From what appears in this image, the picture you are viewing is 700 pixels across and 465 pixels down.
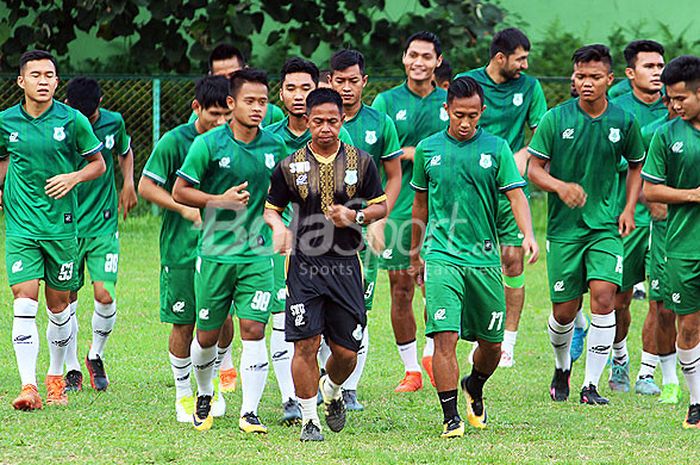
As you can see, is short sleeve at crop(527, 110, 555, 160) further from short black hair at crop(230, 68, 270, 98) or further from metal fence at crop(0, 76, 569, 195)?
metal fence at crop(0, 76, 569, 195)

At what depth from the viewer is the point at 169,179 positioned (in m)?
8.72

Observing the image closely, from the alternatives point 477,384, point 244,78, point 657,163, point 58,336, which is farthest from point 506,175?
point 58,336

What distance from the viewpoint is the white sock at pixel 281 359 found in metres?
8.74

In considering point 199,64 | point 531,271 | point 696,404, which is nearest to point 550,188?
point 696,404

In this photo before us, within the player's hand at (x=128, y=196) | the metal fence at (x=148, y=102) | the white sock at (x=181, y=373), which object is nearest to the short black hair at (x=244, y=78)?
the white sock at (x=181, y=373)

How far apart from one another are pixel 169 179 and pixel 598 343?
3.10m

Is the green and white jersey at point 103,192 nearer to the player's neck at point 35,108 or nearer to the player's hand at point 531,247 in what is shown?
the player's neck at point 35,108

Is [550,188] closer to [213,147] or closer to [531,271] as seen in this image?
[213,147]

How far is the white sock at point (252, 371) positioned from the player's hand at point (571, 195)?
2.27 m

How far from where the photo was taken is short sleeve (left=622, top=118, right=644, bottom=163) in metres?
9.27

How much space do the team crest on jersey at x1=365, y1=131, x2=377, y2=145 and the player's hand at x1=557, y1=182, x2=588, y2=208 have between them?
1320 mm

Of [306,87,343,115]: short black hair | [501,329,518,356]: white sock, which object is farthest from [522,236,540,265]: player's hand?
[501,329,518,356]: white sock

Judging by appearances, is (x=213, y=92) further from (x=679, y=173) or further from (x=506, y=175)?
(x=679, y=173)

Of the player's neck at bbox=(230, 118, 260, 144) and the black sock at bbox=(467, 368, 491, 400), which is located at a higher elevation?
the player's neck at bbox=(230, 118, 260, 144)
